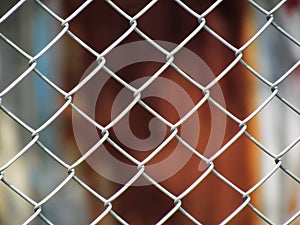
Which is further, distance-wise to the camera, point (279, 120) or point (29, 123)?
point (279, 120)

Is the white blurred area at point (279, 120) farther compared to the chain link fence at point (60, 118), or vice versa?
the white blurred area at point (279, 120)

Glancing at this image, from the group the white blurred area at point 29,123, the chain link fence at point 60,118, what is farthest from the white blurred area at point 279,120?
the white blurred area at point 29,123

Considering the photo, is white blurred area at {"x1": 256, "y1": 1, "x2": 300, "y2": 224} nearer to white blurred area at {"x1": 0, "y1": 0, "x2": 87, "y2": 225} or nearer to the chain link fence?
the chain link fence

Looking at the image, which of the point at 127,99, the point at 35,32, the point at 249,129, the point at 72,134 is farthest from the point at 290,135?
the point at 35,32

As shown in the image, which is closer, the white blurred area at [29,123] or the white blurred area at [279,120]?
the white blurred area at [29,123]

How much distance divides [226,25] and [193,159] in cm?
49

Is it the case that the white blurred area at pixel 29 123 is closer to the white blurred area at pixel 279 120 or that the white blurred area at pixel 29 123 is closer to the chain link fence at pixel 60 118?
the chain link fence at pixel 60 118

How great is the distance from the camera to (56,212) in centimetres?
227

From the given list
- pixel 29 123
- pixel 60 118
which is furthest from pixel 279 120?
pixel 29 123

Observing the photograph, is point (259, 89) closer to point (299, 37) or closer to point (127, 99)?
point (299, 37)

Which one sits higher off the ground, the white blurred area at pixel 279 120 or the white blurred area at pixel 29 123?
the white blurred area at pixel 279 120

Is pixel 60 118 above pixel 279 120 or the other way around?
the other way around

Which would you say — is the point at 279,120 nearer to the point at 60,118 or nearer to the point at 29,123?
the point at 60,118

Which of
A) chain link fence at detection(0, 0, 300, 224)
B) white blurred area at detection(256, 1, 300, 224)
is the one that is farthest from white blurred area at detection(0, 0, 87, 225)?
white blurred area at detection(256, 1, 300, 224)
